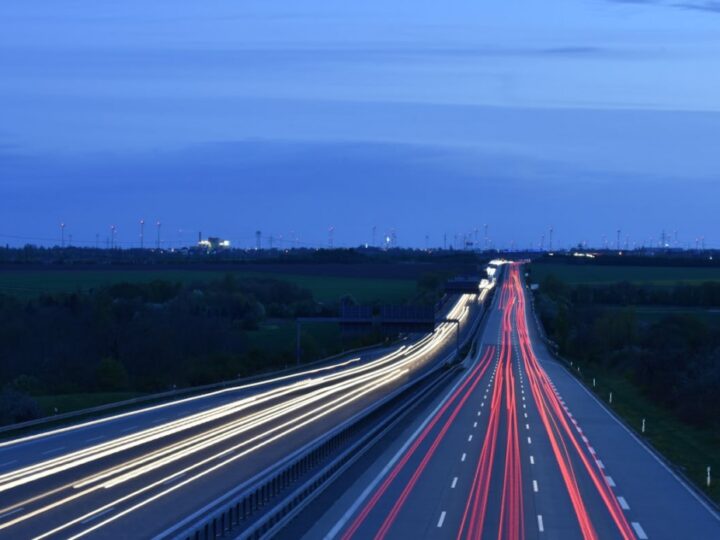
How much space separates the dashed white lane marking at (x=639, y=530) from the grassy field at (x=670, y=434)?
15.3 ft

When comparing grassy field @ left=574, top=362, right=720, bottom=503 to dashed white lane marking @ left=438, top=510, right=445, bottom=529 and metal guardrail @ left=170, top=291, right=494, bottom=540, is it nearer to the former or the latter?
dashed white lane marking @ left=438, top=510, right=445, bottom=529

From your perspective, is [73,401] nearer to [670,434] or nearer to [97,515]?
[670,434]

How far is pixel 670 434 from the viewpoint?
43.4m

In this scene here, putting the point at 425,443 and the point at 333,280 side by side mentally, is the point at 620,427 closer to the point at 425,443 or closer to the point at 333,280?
the point at 425,443

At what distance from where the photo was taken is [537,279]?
627ft

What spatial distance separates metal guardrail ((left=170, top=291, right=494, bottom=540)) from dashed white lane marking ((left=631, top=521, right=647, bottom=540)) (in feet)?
24.2

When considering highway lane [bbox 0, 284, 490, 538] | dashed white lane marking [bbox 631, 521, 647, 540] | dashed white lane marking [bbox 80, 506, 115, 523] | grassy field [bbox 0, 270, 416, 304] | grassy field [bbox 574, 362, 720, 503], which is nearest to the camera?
dashed white lane marking [bbox 80, 506, 115, 523]

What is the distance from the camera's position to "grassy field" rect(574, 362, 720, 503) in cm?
3403

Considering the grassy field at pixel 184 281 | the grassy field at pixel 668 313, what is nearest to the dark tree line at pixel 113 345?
the grassy field at pixel 184 281

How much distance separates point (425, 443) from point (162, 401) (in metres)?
15.5

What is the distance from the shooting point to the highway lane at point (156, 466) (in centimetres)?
2073

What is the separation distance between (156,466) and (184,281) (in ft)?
409

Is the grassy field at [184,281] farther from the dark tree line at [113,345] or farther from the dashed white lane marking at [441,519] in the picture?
the dashed white lane marking at [441,519]

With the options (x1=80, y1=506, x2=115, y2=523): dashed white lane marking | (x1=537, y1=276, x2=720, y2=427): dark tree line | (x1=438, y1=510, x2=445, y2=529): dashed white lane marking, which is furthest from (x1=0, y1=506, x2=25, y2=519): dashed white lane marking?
(x1=537, y1=276, x2=720, y2=427): dark tree line
